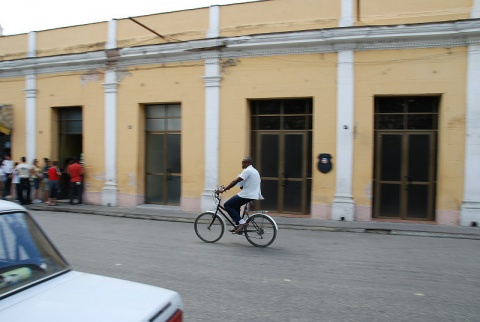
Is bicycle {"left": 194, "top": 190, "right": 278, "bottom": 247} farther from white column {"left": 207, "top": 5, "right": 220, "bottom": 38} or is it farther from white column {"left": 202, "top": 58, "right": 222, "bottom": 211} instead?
white column {"left": 207, "top": 5, "right": 220, "bottom": 38}

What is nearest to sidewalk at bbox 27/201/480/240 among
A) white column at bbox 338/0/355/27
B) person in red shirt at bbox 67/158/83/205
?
person in red shirt at bbox 67/158/83/205

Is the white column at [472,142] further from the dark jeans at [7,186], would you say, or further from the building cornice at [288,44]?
the dark jeans at [7,186]

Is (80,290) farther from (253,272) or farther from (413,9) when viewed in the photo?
(413,9)

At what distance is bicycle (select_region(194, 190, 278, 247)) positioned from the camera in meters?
7.26

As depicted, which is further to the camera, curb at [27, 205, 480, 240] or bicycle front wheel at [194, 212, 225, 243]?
curb at [27, 205, 480, 240]

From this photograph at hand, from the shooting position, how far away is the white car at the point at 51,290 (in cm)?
197

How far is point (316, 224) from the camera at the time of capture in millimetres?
9688

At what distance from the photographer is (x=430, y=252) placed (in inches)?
276

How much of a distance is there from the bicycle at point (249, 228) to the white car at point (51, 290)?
4919 millimetres

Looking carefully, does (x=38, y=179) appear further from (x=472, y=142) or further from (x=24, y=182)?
(x=472, y=142)

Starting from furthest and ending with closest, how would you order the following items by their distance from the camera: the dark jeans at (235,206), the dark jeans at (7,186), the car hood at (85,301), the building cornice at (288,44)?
the dark jeans at (7,186)
the building cornice at (288,44)
the dark jeans at (235,206)
the car hood at (85,301)

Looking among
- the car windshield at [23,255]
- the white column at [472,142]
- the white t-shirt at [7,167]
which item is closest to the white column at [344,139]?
the white column at [472,142]

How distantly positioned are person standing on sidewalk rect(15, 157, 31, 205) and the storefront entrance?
37.9 ft

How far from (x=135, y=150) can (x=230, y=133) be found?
3480 millimetres
